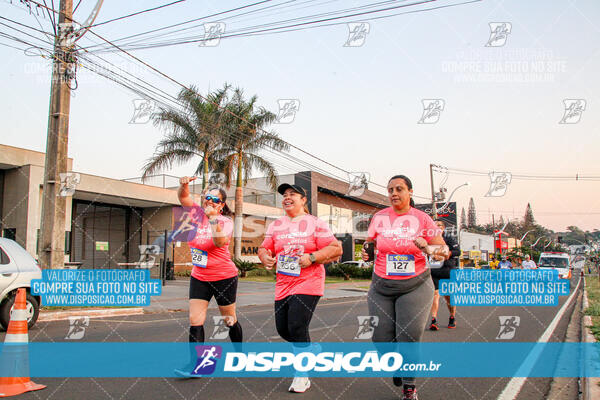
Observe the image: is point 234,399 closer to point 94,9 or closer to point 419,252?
point 419,252

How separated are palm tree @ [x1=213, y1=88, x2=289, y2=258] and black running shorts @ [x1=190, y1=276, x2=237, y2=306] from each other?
71.0ft

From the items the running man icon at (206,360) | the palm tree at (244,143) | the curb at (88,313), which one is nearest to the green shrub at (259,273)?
the palm tree at (244,143)

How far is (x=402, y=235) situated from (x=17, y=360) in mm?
3633

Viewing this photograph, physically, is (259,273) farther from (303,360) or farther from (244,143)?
(303,360)

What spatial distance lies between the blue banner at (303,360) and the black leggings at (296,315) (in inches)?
5.4

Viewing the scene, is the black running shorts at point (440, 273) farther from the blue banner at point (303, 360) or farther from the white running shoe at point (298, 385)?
the white running shoe at point (298, 385)

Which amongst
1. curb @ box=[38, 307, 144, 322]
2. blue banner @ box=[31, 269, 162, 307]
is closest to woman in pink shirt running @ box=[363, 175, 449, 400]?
blue banner @ box=[31, 269, 162, 307]

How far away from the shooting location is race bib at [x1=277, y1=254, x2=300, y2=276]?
445 centimetres

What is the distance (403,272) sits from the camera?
13.9ft

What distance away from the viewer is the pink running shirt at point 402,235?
169 inches

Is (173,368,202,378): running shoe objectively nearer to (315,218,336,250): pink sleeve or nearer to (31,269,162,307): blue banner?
(315,218,336,250): pink sleeve

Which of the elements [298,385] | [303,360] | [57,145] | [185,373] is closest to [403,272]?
[303,360]

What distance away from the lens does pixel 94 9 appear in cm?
A: 1287

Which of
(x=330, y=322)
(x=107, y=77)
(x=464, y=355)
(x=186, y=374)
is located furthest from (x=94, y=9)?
(x=464, y=355)
